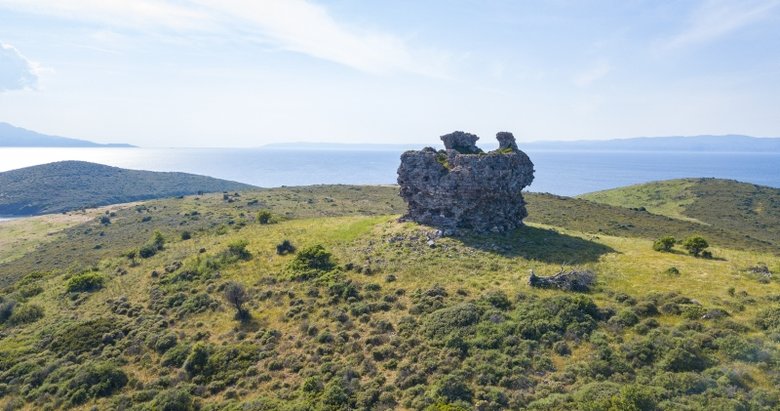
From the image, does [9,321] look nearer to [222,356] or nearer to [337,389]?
[222,356]

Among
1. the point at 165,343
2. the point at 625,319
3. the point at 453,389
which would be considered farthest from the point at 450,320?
the point at 165,343

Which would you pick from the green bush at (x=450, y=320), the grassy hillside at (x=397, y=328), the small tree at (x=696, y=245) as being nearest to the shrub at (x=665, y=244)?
the small tree at (x=696, y=245)

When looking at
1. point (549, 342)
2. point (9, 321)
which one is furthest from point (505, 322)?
point (9, 321)

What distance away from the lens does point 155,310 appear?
1542 inches

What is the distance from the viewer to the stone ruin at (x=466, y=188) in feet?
147

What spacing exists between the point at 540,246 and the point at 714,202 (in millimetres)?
107036

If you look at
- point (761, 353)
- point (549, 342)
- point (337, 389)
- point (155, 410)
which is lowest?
point (155, 410)

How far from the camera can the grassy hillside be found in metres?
23.0

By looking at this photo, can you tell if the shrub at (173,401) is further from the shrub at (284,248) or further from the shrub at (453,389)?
the shrub at (284,248)

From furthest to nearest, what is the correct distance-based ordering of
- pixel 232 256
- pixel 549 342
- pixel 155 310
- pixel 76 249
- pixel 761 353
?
pixel 76 249
pixel 232 256
pixel 155 310
pixel 549 342
pixel 761 353

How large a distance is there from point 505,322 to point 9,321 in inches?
1827

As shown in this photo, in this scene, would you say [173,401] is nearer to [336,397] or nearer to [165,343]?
[165,343]

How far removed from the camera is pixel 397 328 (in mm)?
30906

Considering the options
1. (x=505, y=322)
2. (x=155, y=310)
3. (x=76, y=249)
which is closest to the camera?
(x=505, y=322)
